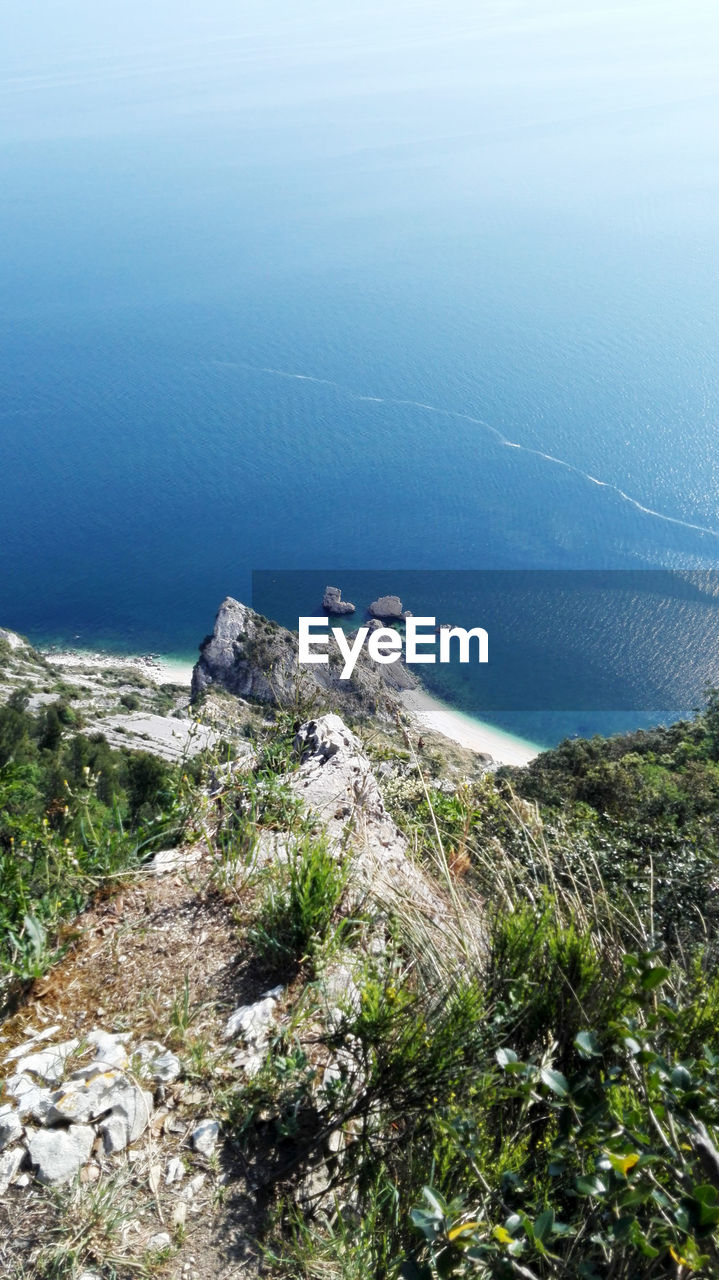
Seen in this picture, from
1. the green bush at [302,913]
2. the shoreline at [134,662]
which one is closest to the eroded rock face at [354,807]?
the green bush at [302,913]

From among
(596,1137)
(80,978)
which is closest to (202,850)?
(80,978)

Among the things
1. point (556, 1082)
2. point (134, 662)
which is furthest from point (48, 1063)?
point (134, 662)

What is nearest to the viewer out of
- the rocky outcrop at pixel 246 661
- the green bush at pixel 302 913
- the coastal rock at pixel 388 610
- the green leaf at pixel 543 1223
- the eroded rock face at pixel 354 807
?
A: the green leaf at pixel 543 1223

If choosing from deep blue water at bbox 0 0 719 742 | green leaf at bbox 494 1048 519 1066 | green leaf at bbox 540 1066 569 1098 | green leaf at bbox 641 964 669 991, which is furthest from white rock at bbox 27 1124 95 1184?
deep blue water at bbox 0 0 719 742

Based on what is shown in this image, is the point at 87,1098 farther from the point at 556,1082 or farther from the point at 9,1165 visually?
the point at 556,1082

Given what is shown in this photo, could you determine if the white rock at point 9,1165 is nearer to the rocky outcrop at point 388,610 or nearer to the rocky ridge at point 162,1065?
the rocky ridge at point 162,1065

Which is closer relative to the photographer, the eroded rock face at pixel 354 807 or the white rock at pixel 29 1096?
the white rock at pixel 29 1096
